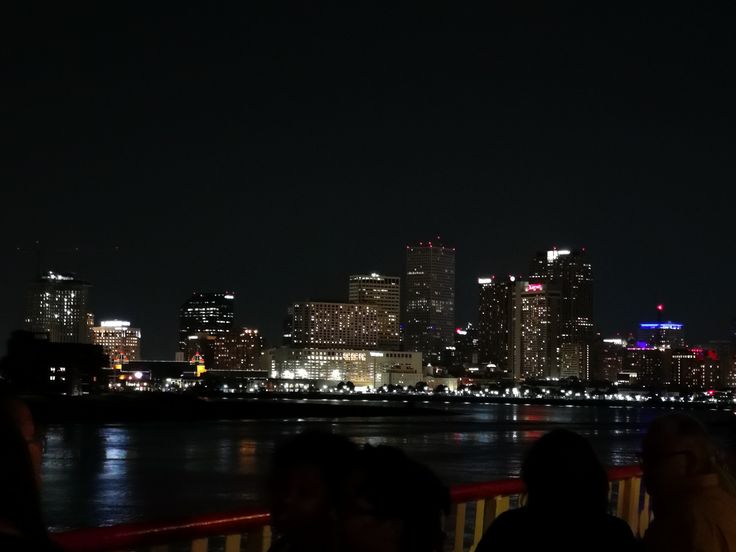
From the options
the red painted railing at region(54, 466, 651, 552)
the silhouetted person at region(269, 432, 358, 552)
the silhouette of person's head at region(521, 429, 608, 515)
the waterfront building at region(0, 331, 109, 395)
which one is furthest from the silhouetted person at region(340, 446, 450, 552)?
the waterfront building at region(0, 331, 109, 395)

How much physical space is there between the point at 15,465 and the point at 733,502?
2.81 metres

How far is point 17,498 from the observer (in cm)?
214

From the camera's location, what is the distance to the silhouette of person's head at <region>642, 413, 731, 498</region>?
4.12 meters

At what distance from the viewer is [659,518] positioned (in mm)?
4137

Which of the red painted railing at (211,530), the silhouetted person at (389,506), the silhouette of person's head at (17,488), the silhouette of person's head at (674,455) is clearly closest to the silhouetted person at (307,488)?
the silhouetted person at (389,506)

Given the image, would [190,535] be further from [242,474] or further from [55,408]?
[55,408]

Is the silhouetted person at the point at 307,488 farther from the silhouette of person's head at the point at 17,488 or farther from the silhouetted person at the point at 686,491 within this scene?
the silhouetted person at the point at 686,491

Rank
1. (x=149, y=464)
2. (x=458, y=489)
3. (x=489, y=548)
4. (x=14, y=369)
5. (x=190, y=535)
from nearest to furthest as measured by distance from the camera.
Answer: (x=489, y=548), (x=190, y=535), (x=458, y=489), (x=149, y=464), (x=14, y=369)

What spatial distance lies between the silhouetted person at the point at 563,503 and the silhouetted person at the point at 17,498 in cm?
205

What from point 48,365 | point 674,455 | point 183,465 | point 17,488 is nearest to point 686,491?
point 674,455

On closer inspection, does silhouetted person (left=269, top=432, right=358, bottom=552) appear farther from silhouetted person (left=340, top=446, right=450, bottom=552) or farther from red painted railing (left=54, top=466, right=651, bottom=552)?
red painted railing (left=54, top=466, right=651, bottom=552)

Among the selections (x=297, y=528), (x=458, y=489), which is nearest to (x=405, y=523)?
(x=297, y=528)

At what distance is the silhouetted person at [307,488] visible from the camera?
2.99 meters

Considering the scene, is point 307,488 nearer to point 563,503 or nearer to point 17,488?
point 17,488
